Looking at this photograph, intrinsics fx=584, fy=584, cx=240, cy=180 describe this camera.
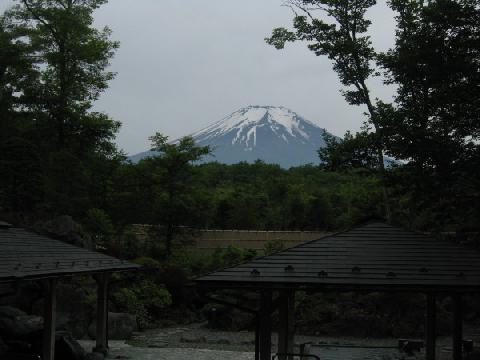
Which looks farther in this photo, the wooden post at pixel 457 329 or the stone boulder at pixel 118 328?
the stone boulder at pixel 118 328

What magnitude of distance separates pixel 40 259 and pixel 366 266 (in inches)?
225

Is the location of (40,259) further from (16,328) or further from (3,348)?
(16,328)

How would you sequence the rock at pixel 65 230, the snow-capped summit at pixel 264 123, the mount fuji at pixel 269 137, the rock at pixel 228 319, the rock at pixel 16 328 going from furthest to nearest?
the snow-capped summit at pixel 264 123 < the mount fuji at pixel 269 137 < the rock at pixel 65 230 < the rock at pixel 228 319 < the rock at pixel 16 328

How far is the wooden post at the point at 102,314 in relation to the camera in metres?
13.6

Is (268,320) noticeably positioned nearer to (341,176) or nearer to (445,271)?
(445,271)

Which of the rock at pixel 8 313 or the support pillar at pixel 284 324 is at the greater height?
the support pillar at pixel 284 324

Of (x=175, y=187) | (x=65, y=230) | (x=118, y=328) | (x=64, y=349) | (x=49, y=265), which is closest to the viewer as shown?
(x=49, y=265)

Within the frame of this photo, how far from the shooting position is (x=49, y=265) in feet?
32.8

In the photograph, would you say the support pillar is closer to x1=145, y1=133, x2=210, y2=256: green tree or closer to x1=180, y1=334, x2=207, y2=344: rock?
A: x1=180, y1=334, x2=207, y2=344: rock

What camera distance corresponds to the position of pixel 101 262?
1271cm

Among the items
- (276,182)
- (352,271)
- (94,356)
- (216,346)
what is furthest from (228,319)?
(276,182)

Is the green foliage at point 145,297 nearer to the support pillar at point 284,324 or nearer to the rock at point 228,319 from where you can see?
the rock at point 228,319

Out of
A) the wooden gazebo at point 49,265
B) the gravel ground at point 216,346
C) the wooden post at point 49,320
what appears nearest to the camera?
the wooden gazebo at point 49,265

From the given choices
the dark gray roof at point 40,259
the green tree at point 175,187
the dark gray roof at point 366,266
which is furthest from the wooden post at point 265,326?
the green tree at point 175,187
